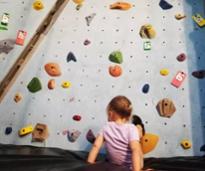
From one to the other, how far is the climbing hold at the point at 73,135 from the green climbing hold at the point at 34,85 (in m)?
0.28

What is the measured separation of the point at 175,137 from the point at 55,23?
2.78 ft

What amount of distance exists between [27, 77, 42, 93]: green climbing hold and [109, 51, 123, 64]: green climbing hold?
14.9 inches

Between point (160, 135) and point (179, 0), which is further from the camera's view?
point (179, 0)

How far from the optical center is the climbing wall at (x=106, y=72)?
1554 millimetres

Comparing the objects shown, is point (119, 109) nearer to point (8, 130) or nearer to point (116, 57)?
point (116, 57)

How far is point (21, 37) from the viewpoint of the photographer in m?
1.76

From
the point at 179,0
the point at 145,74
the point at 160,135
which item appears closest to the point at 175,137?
the point at 160,135

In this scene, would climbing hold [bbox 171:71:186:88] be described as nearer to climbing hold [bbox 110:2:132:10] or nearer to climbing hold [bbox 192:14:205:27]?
climbing hold [bbox 192:14:205:27]

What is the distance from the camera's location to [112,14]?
174 centimetres

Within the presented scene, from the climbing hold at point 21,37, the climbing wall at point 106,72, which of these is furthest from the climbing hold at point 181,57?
the climbing hold at point 21,37

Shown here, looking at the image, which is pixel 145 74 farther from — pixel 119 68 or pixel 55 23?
pixel 55 23

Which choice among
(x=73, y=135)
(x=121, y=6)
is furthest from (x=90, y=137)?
(x=121, y=6)

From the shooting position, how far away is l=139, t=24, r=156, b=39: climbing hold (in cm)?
168

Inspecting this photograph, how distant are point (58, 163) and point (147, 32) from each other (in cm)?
88
